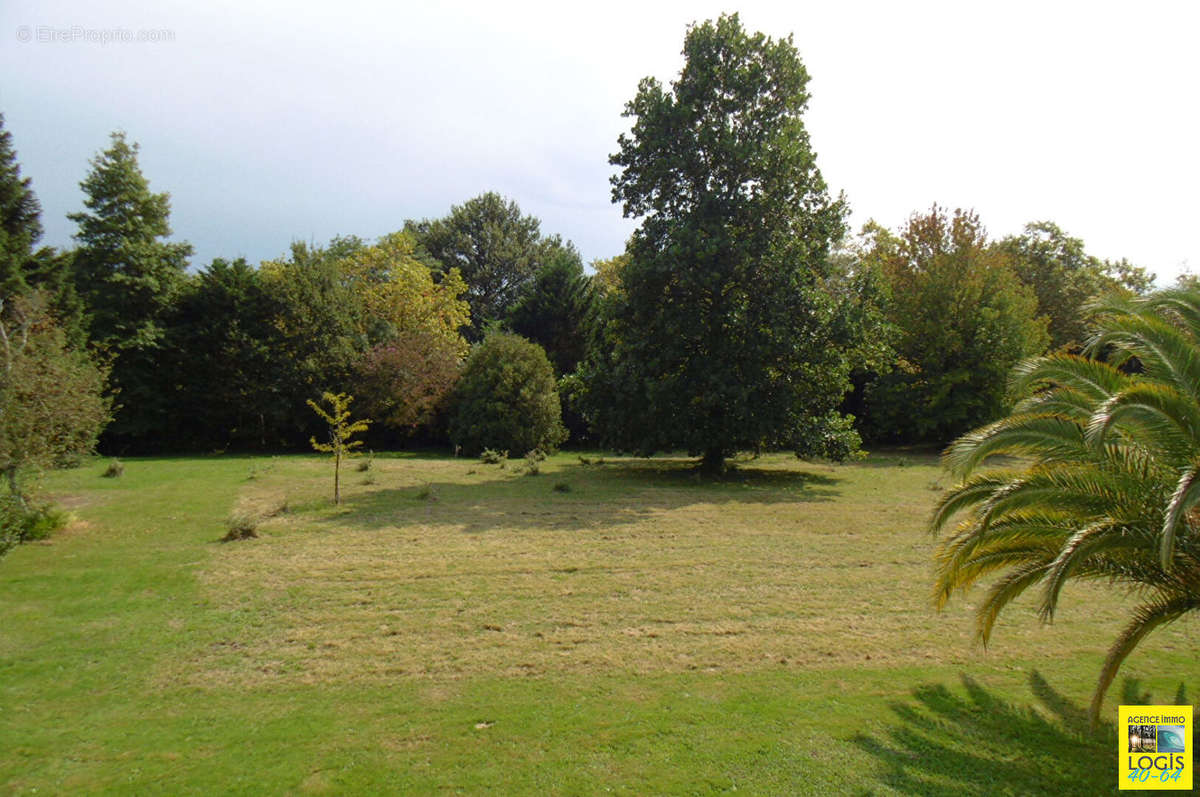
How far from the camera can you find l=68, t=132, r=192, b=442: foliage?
1107 inches

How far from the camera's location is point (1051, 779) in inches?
184

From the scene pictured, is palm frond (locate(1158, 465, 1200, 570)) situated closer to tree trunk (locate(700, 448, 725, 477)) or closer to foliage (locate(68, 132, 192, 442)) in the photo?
tree trunk (locate(700, 448, 725, 477))

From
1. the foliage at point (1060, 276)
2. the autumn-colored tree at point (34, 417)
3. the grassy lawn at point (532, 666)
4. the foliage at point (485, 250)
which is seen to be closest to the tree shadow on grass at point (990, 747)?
the grassy lawn at point (532, 666)

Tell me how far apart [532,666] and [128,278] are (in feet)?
99.4

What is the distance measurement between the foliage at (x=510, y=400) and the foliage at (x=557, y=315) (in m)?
8.60

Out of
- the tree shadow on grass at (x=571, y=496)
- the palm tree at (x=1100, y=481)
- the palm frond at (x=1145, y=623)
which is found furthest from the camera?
the tree shadow on grass at (x=571, y=496)

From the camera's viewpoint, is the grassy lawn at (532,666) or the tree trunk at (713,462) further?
the tree trunk at (713,462)

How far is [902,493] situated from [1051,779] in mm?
13566

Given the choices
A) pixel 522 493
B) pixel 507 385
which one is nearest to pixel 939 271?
pixel 507 385

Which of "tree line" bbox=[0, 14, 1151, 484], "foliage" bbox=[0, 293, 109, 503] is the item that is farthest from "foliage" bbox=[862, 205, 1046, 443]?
"foliage" bbox=[0, 293, 109, 503]

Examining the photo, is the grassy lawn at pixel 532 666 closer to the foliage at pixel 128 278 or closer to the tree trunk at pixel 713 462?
the tree trunk at pixel 713 462

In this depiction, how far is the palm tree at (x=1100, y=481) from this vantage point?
4.88m

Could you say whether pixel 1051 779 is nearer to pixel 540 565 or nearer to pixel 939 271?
pixel 540 565

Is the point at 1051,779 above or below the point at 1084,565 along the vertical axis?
below
